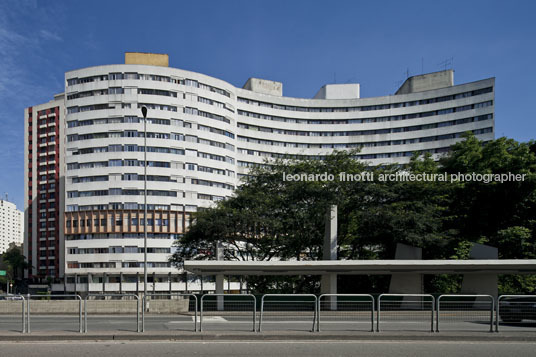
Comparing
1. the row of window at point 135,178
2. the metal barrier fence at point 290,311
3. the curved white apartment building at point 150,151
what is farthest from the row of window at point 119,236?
the metal barrier fence at point 290,311

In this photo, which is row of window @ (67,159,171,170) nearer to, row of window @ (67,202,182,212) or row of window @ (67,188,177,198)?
row of window @ (67,188,177,198)

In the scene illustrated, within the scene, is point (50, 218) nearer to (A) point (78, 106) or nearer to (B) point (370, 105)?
(A) point (78, 106)

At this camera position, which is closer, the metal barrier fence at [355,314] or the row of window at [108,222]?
the metal barrier fence at [355,314]

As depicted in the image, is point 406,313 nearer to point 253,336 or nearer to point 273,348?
point 253,336

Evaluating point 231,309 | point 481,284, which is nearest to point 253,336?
point 231,309

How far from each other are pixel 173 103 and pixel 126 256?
28.3 m

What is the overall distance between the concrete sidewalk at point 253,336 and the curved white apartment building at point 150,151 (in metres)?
65.8

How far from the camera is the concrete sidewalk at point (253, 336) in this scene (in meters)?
12.0

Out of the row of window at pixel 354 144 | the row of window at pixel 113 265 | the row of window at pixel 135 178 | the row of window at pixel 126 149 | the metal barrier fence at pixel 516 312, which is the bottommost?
the row of window at pixel 113 265

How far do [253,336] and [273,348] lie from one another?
1420 millimetres

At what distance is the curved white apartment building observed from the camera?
253 feet

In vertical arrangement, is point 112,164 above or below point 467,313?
above

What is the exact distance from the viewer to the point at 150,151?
259 feet

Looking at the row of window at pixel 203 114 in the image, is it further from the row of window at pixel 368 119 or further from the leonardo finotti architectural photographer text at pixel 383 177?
the leonardo finotti architectural photographer text at pixel 383 177
